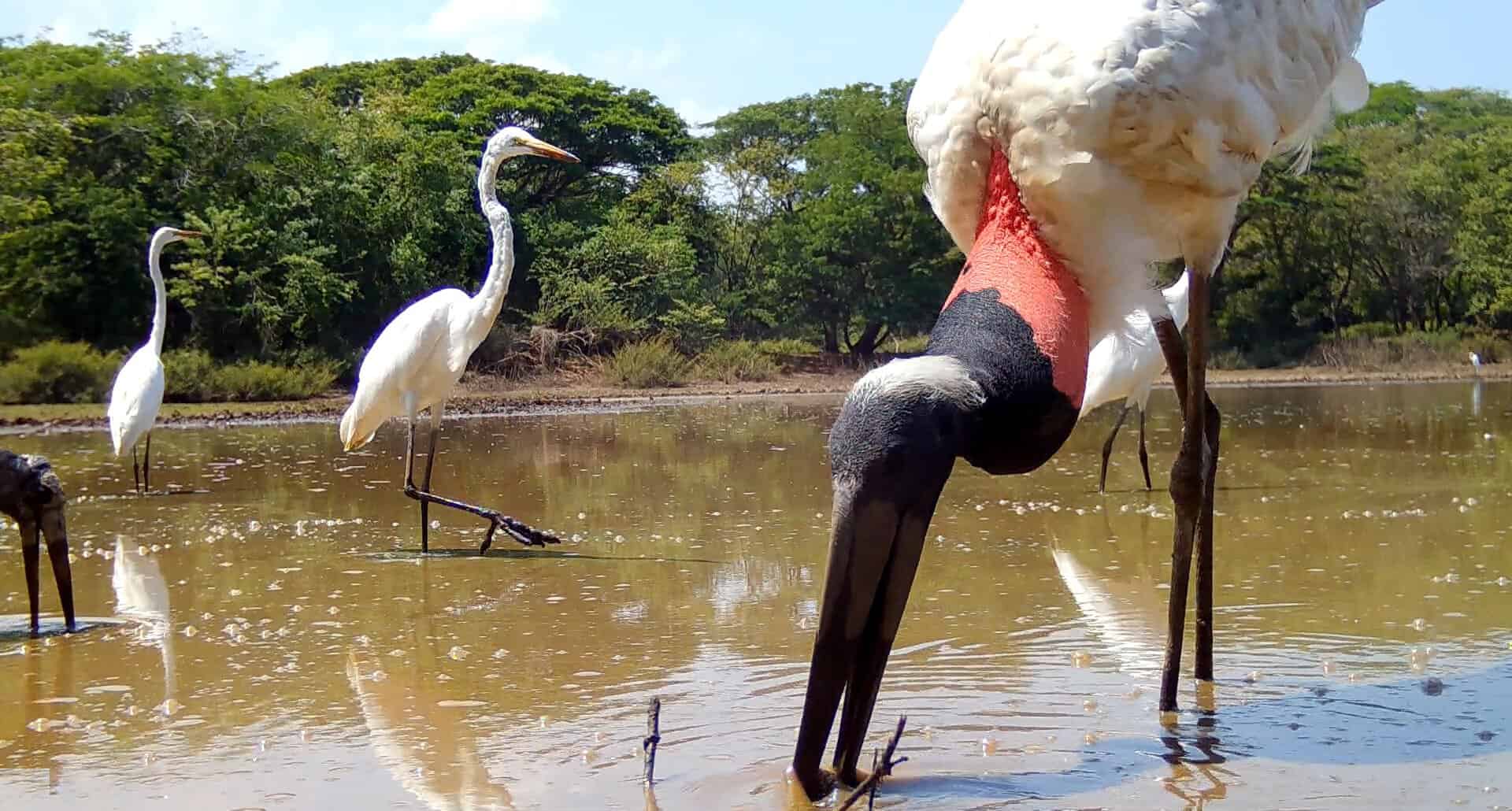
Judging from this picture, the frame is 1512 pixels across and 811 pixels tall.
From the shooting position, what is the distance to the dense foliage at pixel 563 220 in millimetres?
25734

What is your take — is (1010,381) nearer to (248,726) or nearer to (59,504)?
(248,726)

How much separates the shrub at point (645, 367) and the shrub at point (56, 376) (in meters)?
8.57

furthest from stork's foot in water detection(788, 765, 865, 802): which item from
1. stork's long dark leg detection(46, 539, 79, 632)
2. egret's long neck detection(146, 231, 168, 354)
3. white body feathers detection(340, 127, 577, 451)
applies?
egret's long neck detection(146, 231, 168, 354)

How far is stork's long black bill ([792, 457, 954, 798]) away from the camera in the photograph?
10.6 feet

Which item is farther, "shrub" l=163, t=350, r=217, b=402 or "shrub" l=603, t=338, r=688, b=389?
"shrub" l=603, t=338, r=688, b=389

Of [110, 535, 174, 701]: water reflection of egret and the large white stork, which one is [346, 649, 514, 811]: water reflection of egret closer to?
[110, 535, 174, 701]: water reflection of egret

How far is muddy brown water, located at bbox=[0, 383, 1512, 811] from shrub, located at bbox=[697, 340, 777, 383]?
17978mm

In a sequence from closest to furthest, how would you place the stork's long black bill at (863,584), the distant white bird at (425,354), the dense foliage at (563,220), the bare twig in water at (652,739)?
1. the stork's long black bill at (863,584)
2. the bare twig in water at (652,739)
3. the distant white bird at (425,354)
4. the dense foliage at (563,220)

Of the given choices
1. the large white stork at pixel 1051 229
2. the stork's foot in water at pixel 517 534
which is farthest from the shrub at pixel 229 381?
the large white stork at pixel 1051 229

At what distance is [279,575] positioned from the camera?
7961 mm

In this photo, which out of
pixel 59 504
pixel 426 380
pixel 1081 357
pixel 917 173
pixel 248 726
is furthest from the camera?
pixel 917 173

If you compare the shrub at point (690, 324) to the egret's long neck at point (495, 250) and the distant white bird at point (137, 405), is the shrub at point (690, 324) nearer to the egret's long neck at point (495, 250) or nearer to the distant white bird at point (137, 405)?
the distant white bird at point (137, 405)

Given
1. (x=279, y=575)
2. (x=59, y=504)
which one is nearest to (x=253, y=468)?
(x=279, y=575)

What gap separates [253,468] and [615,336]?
15.9m
